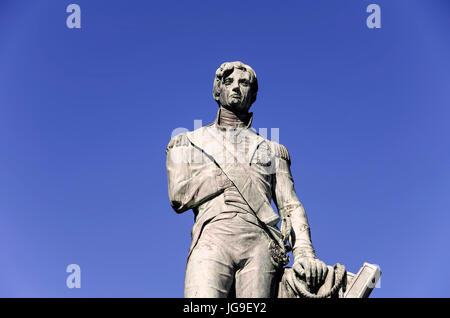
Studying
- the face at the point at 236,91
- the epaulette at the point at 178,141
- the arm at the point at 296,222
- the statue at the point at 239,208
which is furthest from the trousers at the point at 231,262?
the face at the point at 236,91

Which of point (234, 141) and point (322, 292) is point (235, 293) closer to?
point (322, 292)

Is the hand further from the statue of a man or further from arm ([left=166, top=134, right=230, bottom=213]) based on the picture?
arm ([left=166, top=134, right=230, bottom=213])

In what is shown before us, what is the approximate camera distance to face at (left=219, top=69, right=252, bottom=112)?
49.2 feet

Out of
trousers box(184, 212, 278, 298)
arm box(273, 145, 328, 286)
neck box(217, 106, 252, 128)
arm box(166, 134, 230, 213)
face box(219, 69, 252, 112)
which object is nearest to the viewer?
trousers box(184, 212, 278, 298)

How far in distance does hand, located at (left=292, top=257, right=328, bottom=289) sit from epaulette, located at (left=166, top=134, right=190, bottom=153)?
3061 mm

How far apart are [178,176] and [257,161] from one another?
4.66ft

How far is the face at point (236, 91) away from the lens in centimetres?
1498

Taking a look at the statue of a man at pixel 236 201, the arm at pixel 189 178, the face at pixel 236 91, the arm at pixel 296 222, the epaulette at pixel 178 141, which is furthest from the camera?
the face at pixel 236 91

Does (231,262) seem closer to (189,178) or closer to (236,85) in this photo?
(189,178)

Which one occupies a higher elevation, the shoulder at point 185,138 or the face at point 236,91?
the face at point 236,91

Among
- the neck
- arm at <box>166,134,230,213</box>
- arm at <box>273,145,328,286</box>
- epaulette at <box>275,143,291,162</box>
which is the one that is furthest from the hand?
the neck

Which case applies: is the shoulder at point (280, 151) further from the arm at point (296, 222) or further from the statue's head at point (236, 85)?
the statue's head at point (236, 85)

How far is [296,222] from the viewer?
46.7 ft

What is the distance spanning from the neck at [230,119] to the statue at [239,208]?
2cm
